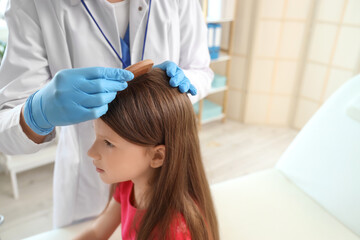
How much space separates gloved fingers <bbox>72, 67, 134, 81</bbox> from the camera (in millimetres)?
758

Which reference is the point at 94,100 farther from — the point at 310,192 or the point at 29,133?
the point at 310,192

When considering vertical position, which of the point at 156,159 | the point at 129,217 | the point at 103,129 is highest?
the point at 103,129

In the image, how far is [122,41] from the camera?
111 cm

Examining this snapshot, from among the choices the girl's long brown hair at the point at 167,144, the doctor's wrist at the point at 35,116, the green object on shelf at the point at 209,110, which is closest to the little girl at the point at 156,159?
the girl's long brown hair at the point at 167,144

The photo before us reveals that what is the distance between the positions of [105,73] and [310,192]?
102 centimetres

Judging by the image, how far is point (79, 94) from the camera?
2.42ft

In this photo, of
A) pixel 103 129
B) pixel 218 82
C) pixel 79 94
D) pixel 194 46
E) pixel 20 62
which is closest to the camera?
pixel 79 94

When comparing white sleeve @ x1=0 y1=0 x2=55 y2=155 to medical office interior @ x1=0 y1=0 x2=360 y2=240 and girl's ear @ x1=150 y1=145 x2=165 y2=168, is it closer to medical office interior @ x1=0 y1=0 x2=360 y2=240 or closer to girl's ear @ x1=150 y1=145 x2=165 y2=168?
girl's ear @ x1=150 y1=145 x2=165 y2=168

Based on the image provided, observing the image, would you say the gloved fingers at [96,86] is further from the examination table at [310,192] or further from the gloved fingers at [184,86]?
the examination table at [310,192]

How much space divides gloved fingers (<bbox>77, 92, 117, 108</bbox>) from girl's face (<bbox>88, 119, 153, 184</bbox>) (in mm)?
101

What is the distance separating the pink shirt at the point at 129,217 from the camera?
904mm

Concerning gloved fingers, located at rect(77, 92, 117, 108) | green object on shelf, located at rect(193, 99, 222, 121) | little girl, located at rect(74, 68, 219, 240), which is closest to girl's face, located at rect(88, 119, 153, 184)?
little girl, located at rect(74, 68, 219, 240)

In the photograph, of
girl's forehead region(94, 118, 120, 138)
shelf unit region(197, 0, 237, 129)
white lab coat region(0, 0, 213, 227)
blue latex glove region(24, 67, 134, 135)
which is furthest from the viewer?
shelf unit region(197, 0, 237, 129)

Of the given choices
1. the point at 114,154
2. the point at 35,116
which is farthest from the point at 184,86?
the point at 35,116
